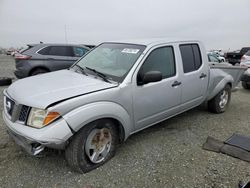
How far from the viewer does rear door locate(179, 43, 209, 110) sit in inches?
152

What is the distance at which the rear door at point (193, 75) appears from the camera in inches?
152

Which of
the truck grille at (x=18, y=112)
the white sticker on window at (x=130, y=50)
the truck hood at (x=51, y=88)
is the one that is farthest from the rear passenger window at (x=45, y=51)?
the truck grille at (x=18, y=112)

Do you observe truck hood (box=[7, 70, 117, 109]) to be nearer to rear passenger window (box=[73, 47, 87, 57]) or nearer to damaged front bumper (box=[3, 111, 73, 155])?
damaged front bumper (box=[3, 111, 73, 155])

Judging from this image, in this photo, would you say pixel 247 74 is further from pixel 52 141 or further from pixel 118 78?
pixel 52 141

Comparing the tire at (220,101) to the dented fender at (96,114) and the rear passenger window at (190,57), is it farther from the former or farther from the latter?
the dented fender at (96,114)

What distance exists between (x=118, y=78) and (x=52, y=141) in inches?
48.8

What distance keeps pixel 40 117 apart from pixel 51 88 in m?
0.47

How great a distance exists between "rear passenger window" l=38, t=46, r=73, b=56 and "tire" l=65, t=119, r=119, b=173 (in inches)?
241

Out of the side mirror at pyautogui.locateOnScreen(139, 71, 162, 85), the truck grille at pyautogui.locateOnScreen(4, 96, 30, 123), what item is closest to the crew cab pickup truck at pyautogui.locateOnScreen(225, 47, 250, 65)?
the side mirror at pyautogui.locateOnScreen(139, 71, 162, 85)

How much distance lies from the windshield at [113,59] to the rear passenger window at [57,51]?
15.4ft

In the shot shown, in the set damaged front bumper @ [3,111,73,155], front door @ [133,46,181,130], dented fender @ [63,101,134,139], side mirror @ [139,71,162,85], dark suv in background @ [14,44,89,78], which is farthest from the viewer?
dark suv in background @ [14,44,89,78]

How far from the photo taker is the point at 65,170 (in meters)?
2.77

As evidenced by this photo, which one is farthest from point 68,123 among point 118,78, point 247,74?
point 247,74

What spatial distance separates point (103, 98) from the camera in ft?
8.67
